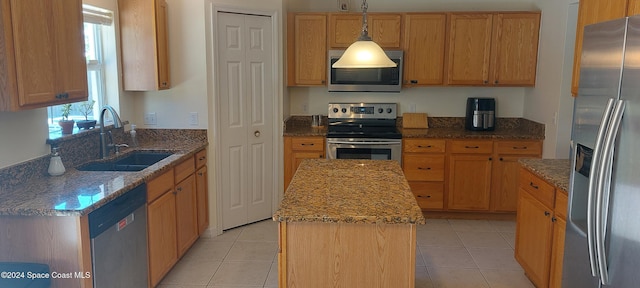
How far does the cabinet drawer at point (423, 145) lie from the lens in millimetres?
4449

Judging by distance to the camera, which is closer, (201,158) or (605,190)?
(605,190)

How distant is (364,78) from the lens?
4.60m

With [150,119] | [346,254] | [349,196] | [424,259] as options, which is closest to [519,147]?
[424,259]

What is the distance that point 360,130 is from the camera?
4.77m

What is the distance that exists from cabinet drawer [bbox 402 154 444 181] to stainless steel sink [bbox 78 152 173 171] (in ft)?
7.56

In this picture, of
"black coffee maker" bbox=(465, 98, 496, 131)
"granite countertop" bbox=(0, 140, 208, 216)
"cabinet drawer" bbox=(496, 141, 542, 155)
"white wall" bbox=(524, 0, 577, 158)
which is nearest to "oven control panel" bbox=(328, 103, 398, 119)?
"black coffee maker" bbox=(465, 98, 496, 131)

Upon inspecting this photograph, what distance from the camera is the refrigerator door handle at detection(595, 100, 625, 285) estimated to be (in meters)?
1.78

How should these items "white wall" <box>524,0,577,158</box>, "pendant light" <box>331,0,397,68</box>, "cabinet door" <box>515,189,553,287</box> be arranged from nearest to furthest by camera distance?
"pendant light" <box>331,0,397,68</box> → "cabinet door" <box>515,189,553,287</box> → "white wall" <box>524,0,577,158</box>

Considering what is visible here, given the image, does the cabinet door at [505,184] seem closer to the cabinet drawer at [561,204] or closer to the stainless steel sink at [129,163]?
the cabinet drawer at [561,204]

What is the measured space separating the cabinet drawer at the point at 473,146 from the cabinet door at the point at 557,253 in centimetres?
184

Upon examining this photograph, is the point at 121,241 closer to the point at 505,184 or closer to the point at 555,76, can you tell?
the point at 505,184

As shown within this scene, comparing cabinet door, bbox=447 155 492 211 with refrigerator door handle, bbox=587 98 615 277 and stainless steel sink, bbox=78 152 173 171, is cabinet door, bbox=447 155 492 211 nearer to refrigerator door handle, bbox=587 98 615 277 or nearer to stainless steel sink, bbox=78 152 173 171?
refrigerator door handle, bbox=587 98 615 277

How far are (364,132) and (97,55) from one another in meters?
2.53

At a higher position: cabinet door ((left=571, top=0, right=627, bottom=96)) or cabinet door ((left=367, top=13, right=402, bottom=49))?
cabinet door ((left=367, top=13, right=402, bottom=49))
